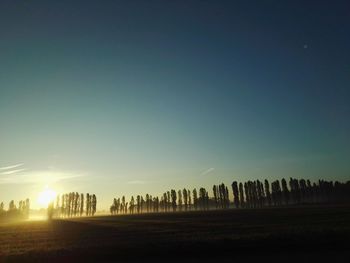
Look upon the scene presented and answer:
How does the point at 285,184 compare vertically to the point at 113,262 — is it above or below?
above

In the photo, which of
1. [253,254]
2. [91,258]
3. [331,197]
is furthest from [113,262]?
[331,197]

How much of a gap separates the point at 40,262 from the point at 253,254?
510 inches

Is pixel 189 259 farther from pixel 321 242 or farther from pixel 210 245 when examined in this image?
pixel 321 242

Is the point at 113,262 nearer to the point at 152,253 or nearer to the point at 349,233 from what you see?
the point at 152,253

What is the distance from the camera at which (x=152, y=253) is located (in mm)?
21172

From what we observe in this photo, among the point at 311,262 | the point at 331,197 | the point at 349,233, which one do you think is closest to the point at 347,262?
the point at 311,262

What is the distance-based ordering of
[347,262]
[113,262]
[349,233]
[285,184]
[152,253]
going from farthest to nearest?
[285,184] < [349,233] < [152,253] < [113,262] < [347,262]

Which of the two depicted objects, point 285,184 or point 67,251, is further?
point 285,184

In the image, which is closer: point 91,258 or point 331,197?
point 91,258

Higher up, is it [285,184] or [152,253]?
[285,184]

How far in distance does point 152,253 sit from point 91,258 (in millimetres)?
3818

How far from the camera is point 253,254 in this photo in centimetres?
2061

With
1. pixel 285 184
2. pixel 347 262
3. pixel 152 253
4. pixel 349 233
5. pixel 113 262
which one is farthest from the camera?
pixel 285 184

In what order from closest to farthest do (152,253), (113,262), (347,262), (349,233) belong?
(347,262) < (113,262) < (152,253) < (349,233)
